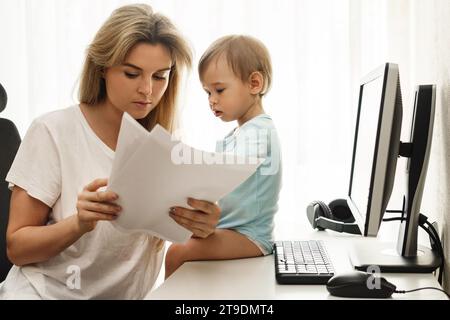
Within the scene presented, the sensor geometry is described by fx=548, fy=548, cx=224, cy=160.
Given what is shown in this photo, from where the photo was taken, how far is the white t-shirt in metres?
1.04

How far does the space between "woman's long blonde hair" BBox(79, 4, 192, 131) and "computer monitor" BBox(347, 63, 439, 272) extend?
40 cm

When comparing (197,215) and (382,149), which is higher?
(382,149)

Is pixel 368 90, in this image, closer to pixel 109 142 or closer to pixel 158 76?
pixel 158 76

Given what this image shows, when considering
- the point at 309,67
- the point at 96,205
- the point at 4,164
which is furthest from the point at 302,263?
the point at 309,67

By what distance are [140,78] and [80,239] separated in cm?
34

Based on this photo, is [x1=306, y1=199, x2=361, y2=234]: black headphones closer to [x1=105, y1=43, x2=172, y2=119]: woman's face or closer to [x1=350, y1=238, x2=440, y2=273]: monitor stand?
[x1=350, y1=238, x2=440, y2=273]: monitor stand

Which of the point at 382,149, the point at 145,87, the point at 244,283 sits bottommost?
the point at 244,283

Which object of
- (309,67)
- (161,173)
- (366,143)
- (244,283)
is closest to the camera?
(161,173)

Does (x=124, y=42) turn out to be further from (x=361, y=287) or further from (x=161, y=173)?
(x=361, y=287)

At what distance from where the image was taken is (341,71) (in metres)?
1.89

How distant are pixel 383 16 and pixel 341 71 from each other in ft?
0.75

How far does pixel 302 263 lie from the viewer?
3.23ft

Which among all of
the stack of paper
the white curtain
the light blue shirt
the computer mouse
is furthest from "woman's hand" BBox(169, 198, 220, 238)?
the white curtain

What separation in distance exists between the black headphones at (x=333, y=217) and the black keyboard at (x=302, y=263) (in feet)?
0.67
